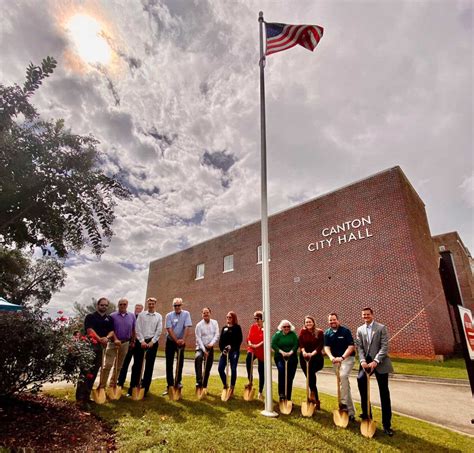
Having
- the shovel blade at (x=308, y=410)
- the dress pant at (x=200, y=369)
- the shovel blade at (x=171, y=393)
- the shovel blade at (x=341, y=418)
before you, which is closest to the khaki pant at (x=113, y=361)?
the shovel blade at (x=171, y=393)

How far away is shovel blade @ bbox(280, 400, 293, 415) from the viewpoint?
5.34 metres

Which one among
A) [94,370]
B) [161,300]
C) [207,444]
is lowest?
[207,444]

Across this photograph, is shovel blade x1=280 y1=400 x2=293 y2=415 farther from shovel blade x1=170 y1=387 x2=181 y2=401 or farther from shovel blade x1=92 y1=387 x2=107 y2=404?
shovel blade x1=92 y1=387 x2=107 y2=404

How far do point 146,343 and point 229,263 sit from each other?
17113 mm

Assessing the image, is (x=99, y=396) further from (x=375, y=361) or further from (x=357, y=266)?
(x=357, y=266)

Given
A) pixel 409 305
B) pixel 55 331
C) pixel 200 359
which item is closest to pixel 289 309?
pixel 409 305

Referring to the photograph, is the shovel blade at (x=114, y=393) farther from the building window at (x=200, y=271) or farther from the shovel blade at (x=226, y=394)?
the building window at (x=200, y=271)

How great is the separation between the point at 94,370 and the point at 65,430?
5.69 feet

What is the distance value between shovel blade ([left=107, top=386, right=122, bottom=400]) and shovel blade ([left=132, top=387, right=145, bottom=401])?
28 cm

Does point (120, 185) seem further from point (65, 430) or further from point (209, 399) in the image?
point (209, 399)

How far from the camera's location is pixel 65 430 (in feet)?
13.9

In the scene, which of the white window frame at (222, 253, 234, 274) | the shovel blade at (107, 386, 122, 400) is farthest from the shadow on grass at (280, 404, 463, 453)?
the white window frame at (222, 253, 234, 274)

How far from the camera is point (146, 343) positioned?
261 inches

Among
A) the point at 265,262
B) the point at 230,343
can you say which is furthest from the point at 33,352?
the point at 265,262
